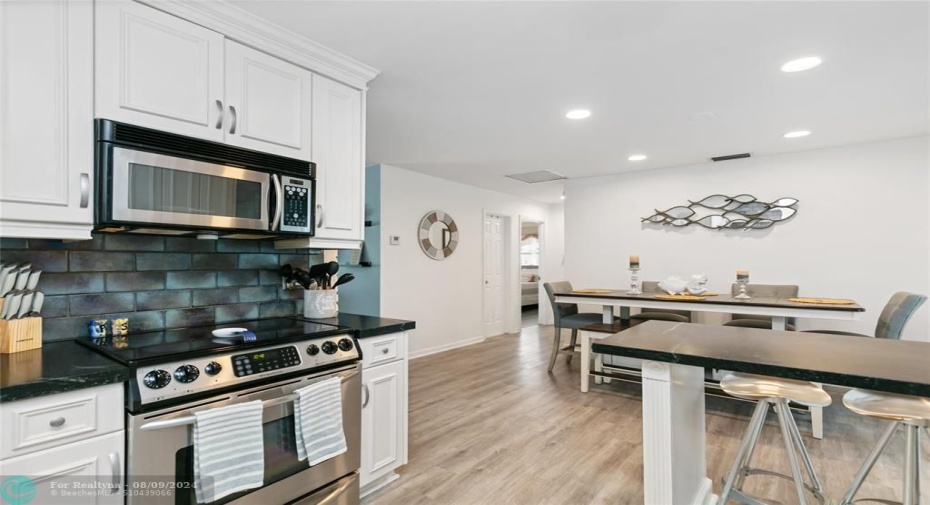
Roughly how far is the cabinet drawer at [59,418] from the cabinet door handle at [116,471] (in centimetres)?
8

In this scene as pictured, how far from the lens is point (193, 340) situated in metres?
1.79

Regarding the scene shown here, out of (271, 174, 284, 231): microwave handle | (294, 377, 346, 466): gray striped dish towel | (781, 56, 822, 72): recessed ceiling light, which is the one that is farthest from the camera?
(781, 56, 822, 72): recessed ceiling light

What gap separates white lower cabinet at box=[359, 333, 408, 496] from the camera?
2.14 m

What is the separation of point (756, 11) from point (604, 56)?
0.70 metres

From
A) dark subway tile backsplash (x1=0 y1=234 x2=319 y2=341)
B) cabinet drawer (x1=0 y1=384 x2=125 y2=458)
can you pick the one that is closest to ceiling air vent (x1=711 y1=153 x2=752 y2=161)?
dark subway tile backsplash (x1=0 y1=234 x2=319 y2=341)

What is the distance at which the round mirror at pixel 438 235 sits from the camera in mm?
5555

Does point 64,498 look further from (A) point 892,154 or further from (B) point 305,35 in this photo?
(A) point 892,154

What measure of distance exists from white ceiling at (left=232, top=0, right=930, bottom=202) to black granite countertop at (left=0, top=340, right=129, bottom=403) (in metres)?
1.54

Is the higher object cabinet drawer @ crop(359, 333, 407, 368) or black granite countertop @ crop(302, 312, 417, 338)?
black granite countertop @ crop(302, 312, 417, 338)

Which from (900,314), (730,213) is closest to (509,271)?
(730,213)

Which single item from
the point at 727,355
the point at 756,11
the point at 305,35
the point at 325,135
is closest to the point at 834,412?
the point at 727,355

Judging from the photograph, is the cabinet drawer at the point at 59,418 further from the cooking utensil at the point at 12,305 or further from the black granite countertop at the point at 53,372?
the cooking utensil at the point at 12,305

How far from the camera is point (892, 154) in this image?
417 cm

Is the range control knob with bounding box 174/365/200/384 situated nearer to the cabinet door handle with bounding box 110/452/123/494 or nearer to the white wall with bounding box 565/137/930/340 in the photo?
the cabinet door handle with bounding box 110/452/123/494
